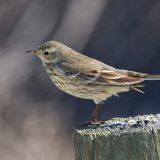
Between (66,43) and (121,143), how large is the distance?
31.0 feet

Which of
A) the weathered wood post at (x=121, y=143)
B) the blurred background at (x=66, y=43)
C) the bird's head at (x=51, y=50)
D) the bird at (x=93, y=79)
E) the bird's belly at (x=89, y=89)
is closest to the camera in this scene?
the weathered wood post at (x=121, y=143)

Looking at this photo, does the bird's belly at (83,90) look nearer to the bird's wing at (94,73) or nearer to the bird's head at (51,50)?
the bird's wing at (94,73)

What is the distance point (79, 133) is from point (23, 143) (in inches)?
315

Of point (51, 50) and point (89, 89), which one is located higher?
point (51, 50)

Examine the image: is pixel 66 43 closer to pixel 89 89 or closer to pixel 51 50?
pixel 51 50

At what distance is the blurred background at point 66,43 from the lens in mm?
14172

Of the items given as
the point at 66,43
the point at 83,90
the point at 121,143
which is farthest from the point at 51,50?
the point at 66,43

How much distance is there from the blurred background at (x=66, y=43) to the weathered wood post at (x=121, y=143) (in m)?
7.89

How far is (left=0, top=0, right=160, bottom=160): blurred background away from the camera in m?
14.2

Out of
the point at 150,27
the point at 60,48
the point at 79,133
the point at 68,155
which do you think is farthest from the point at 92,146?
the point at 150,27

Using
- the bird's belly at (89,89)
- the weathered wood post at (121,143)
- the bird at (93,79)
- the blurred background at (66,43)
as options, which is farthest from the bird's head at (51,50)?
the blurred background at (66,43)

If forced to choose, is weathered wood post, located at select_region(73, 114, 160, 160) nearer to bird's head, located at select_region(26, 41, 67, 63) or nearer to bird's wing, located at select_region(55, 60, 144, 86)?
bird's wing, located at select_region(55, 60, 144, 86)

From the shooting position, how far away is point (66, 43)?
14.9 metres

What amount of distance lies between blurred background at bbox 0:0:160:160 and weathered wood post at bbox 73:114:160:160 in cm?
789
